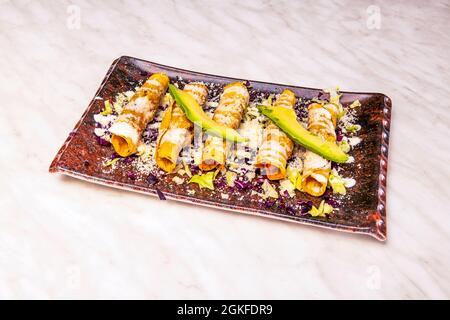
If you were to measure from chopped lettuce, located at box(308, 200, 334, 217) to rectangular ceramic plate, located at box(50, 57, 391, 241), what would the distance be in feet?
0.07

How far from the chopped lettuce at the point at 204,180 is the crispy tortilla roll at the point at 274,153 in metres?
0.20

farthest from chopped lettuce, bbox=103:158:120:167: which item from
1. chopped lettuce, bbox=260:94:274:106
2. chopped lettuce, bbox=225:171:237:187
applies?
chopped lettuce, bbox=260:94:274:106

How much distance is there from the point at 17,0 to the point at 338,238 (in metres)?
2.63

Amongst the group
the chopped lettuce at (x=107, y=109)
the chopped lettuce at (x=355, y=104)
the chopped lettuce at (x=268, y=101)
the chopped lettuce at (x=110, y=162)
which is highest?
the chopped lettuce at (x=268, y=101)

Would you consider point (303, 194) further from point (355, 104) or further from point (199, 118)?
point (355, 104)

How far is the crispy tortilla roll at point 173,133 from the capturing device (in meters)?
1.96

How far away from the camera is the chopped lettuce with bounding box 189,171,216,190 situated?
190cm

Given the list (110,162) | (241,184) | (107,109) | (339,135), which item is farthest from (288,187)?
(107,109)

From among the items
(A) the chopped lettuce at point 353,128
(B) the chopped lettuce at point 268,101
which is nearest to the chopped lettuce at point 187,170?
(B) the chopped lettuce at point 268,101

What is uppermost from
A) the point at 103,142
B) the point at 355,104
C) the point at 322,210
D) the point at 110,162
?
the point at 355,104

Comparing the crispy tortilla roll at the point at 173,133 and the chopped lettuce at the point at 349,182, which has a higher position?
the crispy tortilla roll at the point at 173,133

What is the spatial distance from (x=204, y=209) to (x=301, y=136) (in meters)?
0.51

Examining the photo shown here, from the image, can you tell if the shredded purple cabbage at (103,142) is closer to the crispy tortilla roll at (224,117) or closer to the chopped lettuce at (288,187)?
the crispy tortilla roll at (224,117)

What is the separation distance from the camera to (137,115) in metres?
2.12
